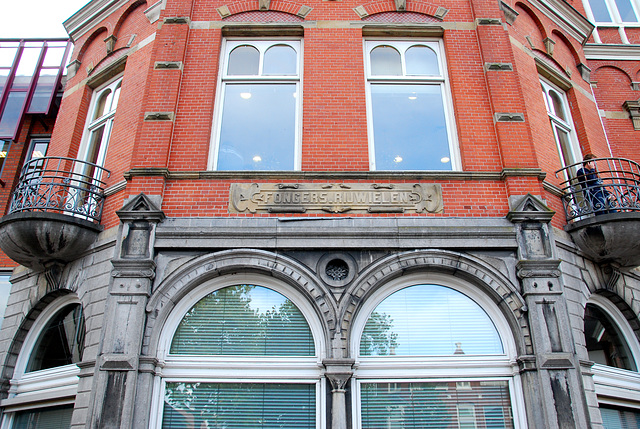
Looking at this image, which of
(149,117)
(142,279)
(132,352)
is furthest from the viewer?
(149,117)

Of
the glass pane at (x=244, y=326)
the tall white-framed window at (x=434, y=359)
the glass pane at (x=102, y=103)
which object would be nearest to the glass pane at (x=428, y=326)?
the tall white-framed window at (x=434, y=359)

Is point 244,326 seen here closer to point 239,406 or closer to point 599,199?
point 239,406

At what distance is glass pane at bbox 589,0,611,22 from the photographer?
13.6m

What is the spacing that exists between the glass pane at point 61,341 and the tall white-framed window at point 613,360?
8.23 meters

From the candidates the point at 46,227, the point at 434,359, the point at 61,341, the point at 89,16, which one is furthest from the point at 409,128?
the point at 89,16

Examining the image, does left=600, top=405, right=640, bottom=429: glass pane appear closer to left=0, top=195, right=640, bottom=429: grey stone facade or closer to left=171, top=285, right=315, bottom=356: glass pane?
left=0, top=195, right=640, bottom=429: grey stone facade

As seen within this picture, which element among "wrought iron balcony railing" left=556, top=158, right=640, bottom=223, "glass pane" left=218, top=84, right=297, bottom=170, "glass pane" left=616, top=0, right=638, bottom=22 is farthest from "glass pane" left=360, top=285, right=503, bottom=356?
"glass pane" left=616, top=0, right=638, bottom=22

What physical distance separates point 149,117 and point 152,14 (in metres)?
2.91

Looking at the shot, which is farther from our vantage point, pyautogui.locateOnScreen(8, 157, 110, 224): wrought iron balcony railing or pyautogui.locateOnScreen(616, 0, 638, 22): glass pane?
pyautogui.locateOnScreen(616, 0, 638, 22): glass pane

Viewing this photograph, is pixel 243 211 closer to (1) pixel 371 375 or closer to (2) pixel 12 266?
(1) pixel 371 375

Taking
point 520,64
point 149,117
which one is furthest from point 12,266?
point 520,64

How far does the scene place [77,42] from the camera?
37.8ft

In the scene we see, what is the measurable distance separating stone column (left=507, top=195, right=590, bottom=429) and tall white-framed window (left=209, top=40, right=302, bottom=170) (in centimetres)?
377

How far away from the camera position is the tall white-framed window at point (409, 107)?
27.3ft
